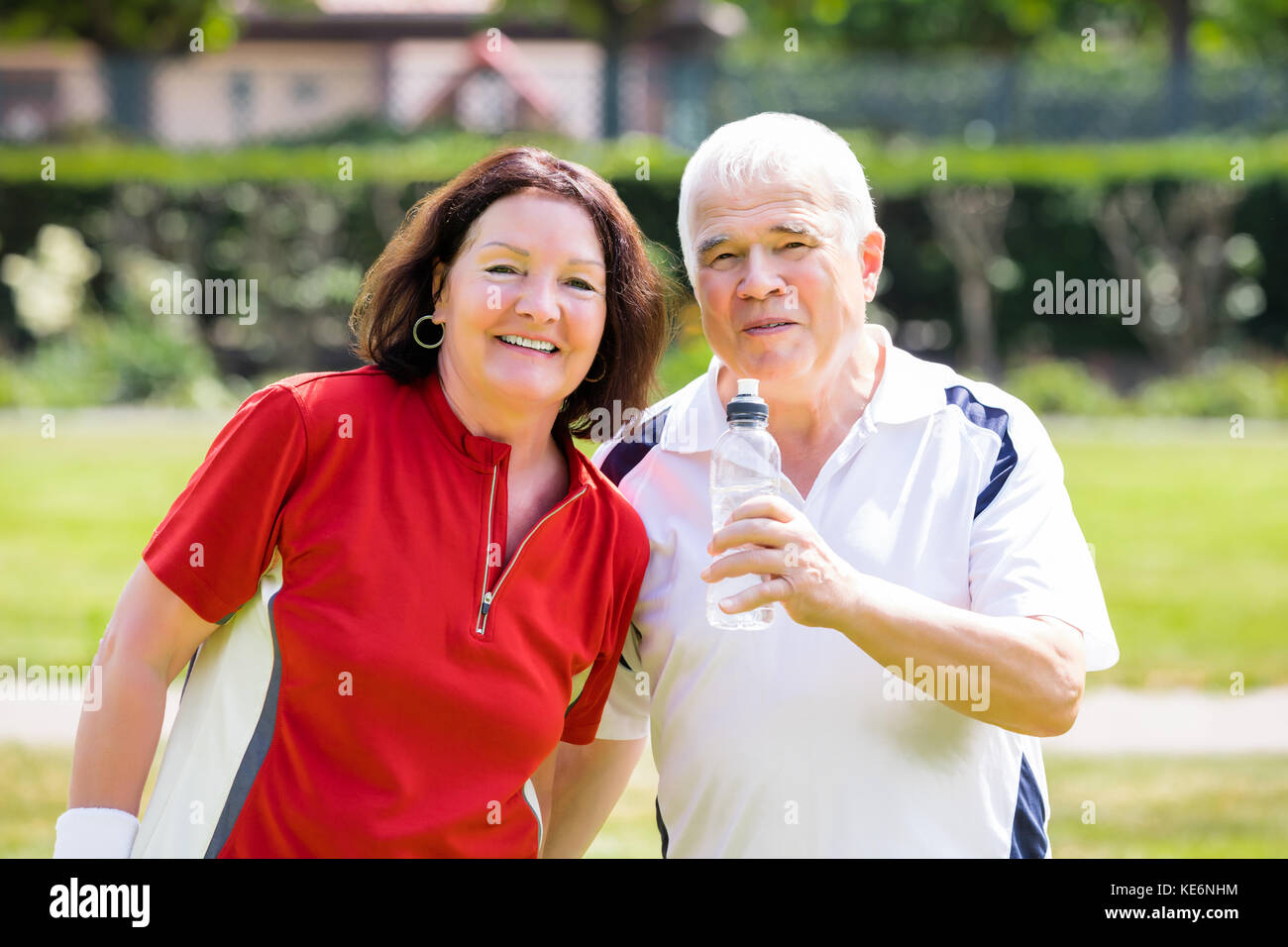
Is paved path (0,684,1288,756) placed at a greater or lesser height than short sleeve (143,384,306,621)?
lesser

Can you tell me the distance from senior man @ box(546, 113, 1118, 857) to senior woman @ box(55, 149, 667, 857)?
0.98 feet

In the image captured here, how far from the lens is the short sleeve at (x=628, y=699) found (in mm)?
3213

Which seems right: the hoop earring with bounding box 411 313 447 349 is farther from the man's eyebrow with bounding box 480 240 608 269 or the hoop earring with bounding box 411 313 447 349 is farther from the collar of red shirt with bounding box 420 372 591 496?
the man's eyebrow with bounding box 480 240 608 269

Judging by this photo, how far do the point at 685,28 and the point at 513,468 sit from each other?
3156 cm

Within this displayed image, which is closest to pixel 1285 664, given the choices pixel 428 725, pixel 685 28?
pixel 428 725

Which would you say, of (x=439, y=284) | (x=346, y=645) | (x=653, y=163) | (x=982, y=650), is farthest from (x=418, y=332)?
(x=653, y=163)

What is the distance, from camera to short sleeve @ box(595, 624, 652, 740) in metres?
3.21

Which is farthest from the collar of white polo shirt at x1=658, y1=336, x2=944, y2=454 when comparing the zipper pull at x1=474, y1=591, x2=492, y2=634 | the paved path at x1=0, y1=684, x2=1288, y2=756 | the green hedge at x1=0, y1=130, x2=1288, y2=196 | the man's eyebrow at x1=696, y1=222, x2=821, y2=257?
the green hedge at x1=0, y1=130, x2=1288, y2=196

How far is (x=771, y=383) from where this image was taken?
3066 millimetres

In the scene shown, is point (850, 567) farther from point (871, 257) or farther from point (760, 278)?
point (871, 257)

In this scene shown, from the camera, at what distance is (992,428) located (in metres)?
3.07

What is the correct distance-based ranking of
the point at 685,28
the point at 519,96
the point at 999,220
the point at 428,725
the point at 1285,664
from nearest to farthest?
the point at 428,725, the point at 1285,664, the point at 999,220, the point at 519,96, the point at 685,28

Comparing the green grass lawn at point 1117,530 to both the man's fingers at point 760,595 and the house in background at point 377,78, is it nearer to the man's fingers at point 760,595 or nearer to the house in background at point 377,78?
the house in background at point 377,78

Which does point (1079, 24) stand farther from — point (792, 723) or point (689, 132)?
point (792, 723)
